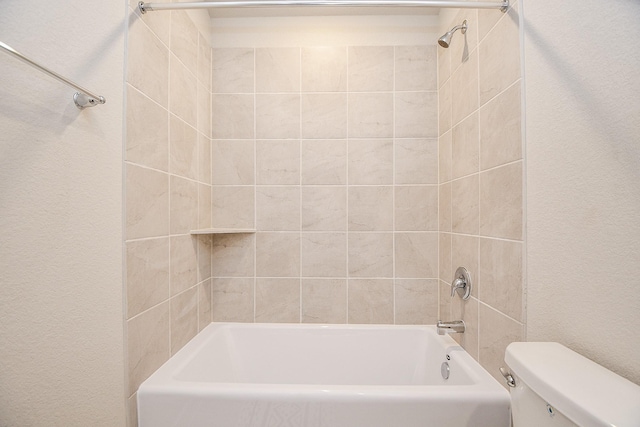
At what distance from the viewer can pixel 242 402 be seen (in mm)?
1014

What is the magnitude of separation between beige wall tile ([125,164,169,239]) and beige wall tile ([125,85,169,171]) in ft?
0.14

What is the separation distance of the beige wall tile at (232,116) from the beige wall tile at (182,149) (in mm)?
245

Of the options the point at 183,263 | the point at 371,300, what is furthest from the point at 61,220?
the point at 371,300

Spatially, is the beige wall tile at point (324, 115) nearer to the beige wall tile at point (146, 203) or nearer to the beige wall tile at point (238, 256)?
the beige wall tile at point (238, 256)

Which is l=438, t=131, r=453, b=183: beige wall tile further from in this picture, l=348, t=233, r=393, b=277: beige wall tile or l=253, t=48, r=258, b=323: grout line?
l=253, t=48, r=258, b=323: grout line

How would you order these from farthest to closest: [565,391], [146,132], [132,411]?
[146,132], [132,411], [565,391]

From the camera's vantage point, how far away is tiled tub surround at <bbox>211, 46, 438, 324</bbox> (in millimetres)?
1786

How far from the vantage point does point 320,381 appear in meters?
1.65

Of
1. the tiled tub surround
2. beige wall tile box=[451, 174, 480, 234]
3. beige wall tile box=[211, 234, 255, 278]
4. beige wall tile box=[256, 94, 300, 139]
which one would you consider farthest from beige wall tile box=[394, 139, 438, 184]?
beige wall tile box=[211, 234, 255, 278]

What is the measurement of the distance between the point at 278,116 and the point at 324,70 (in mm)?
380

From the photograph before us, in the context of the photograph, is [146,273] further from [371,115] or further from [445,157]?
[445,157]

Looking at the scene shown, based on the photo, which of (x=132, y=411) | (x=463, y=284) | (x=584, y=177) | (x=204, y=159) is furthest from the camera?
(x=204, y=159)

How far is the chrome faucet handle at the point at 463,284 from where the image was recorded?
1370mm

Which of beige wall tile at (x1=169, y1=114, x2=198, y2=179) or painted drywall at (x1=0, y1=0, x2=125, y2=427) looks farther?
beige wall tile at (x1=169, y1=114, x2=198, y2=179)
